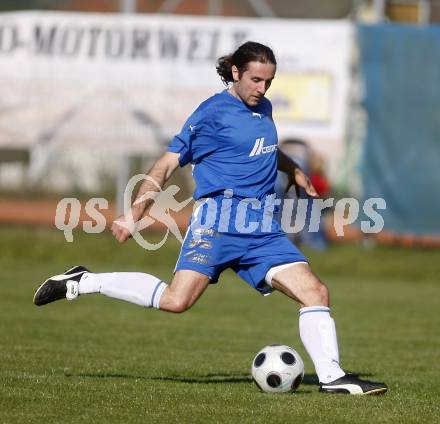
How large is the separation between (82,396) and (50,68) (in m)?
12.6

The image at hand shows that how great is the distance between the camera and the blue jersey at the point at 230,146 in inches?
292

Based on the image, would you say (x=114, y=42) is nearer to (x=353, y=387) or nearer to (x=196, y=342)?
(x=196, y=342)

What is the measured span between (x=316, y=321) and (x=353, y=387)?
1.54ft

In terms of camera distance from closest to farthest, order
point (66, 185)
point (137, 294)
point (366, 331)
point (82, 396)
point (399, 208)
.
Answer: point (82, 396), point (137, 294), point (366, 331), point (399, 208), point (66, 185)

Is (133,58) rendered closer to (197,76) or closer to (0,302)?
(197,76)

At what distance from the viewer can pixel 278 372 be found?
721 centimetres

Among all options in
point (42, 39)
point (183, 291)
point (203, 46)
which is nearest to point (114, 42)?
point (42, 39)

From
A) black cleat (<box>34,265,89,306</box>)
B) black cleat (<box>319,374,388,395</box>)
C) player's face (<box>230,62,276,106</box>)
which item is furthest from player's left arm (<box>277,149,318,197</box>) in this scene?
black cleat (<box>34,265,89,306</box>)

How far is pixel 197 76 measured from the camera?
725 inches

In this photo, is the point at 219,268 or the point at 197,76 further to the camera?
the point at 197,76

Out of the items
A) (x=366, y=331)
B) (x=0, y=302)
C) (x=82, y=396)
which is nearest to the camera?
(x=82, y=396)

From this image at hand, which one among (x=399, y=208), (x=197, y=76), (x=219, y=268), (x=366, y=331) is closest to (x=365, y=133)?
(x=399, y=208)

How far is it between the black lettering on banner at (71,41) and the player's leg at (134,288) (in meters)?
11.7

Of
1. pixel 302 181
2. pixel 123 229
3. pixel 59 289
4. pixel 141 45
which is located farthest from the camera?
pixel 141 45
